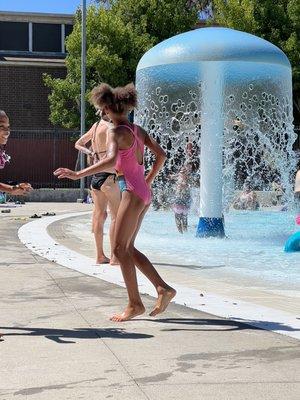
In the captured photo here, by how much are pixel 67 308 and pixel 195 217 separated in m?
9.97

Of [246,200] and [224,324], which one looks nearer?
[224,324]

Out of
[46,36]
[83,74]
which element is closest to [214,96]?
[83,74]

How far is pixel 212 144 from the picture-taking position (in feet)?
35.6

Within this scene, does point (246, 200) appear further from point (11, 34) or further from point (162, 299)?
point (11, 34)

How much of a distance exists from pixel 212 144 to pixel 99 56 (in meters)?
18.7

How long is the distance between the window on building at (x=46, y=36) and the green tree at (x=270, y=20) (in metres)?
8.94

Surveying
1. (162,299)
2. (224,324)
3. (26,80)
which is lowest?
(224,324)

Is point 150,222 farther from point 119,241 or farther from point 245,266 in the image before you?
point 119,241

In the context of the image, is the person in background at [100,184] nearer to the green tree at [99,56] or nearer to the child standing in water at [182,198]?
the child standing in water at [182,198]

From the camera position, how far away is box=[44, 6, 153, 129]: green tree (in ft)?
94.6

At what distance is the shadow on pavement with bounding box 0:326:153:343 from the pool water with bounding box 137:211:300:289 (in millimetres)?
2631

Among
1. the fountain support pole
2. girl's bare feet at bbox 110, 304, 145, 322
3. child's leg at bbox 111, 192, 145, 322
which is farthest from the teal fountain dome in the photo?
girl's bare feet at bbox 110, 304, 145, 322

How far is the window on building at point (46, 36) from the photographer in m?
34.9

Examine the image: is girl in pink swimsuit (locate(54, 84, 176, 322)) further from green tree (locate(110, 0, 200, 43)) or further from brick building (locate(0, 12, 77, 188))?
green tree (locate(110, 0, 200, 43))
